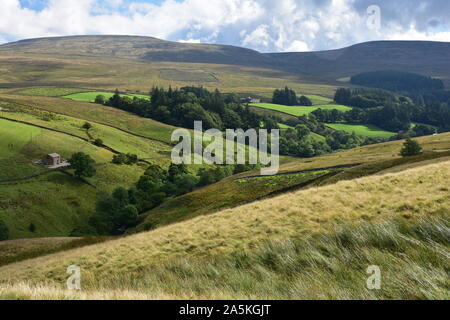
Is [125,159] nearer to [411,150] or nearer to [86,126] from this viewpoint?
[86,126]

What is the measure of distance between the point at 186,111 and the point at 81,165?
3735 inches

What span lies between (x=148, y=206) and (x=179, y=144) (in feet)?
188

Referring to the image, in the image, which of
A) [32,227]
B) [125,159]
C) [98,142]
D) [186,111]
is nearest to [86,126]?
[98,142]

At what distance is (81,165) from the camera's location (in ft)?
294

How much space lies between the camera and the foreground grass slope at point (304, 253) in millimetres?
9469

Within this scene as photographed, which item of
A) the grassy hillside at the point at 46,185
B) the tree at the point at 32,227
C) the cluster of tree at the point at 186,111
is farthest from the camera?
the cluster of tree at the point at 186,111

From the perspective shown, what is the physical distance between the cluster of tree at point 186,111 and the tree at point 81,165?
84.6 meters

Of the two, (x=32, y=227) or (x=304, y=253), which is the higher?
(x=304, y=253)

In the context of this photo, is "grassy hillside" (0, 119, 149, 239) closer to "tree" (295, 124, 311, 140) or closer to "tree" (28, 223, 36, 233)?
"tree" (28, 223, 36, 233)

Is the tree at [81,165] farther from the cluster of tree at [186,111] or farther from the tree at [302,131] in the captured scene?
the tree at [302,131]

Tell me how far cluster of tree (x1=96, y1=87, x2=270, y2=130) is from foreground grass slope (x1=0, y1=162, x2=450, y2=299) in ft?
501

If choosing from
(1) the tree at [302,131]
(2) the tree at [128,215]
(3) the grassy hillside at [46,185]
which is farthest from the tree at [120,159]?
(1) the tree at [302,131]

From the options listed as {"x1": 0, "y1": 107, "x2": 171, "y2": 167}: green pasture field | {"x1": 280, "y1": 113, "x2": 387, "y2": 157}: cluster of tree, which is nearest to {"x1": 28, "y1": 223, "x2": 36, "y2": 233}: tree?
{"x1": 0, "y1": 107, "x2": 171, "y2": 167}: green pasture field

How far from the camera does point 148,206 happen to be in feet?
266
